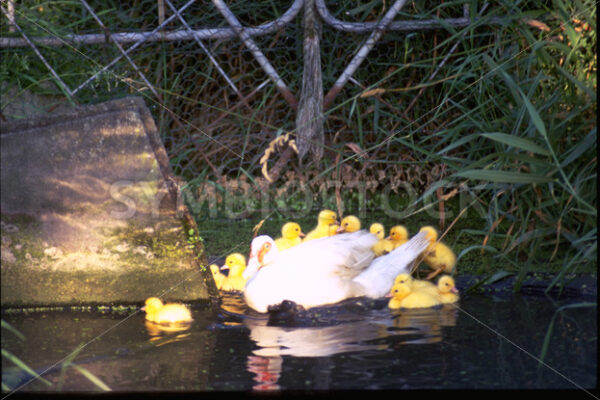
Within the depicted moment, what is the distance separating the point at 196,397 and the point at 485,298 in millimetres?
906

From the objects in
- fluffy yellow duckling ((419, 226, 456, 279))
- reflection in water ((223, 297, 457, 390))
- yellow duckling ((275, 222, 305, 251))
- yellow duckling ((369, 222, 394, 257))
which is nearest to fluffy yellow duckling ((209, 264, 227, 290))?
reflection in water ((223, 297, 457, 390))

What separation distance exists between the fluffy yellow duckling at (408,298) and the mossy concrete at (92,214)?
1.61ft

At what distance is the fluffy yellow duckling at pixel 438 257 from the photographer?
204 centimetres

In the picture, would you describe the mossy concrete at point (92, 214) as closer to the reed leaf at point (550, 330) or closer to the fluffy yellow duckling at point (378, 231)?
the fluffy yellow duckling at point (378, 231)

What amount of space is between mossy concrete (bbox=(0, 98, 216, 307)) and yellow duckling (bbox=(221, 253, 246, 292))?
22 centimetres

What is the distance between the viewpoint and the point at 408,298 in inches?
69.6

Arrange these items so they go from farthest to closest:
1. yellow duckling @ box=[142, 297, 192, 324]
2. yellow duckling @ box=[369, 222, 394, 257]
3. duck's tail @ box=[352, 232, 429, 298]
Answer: yellow duckling @ box=[369, 222, 394, 257] → duck's tail @ box=[352, 232, 429, 298] → yellow duckling @ box=[142, 297, 192, 324]

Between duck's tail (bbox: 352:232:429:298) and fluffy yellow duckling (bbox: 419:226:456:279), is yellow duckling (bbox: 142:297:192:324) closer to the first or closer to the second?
duck's tail (bbox: 352:232:429:298)

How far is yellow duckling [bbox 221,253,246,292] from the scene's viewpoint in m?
1.99

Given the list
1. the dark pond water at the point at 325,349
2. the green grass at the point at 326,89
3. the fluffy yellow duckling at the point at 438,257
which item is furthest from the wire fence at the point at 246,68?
the dark pond water at the point at 325,349

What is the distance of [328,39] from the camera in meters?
3.06

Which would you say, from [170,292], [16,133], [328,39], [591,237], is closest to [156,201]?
[170,292]

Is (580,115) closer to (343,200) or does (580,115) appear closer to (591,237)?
(591,237)

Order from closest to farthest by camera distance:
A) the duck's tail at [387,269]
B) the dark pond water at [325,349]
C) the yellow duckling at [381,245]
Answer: the dark pond water at [325,349], the duck's tail at [387,269], the yellow duckling at [381,245]
